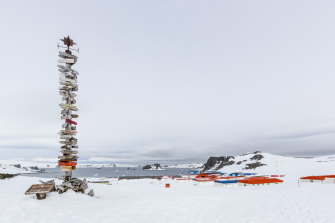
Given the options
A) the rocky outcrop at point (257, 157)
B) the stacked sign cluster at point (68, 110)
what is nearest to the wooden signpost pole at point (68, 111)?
the stacked sign cluster at point (68, 110)

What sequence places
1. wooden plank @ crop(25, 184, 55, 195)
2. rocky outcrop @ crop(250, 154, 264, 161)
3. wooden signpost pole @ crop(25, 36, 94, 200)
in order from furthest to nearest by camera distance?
1. rocky outcrop @ crop(250, 154, 264, 161)
2. wooden signpost pole @ crop(25, 36, 94, 200)
3. wooden plank @ crop(25, 184, 55, 195)

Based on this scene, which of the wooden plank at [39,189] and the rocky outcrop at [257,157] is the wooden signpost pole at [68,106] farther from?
the rocky outcrop at [257,157]

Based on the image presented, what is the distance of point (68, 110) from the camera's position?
19.9m

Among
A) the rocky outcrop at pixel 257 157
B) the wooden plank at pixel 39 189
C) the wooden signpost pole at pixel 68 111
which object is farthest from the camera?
the rocky outcrop at pixel 257 157

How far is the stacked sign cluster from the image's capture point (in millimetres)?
19328

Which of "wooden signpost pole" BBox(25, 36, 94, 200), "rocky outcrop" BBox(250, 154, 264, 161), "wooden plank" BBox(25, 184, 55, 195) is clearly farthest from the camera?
"rocky outcrop" BBox(250, 154, 264, 161)

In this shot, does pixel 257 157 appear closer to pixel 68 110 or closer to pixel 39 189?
pixel 68 110

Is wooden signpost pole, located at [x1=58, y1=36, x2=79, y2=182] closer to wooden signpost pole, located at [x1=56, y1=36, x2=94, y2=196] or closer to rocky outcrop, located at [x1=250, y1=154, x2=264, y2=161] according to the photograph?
wooden signpost pole, located at [x1=56, y1=36, x2=94, y2=196]

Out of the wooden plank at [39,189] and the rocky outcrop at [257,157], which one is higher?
the rocky outcrop at [257,157]

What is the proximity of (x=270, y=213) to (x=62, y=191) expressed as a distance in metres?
13.9

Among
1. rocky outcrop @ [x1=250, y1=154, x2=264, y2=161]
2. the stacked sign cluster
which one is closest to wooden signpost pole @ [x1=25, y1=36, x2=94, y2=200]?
the stacked sign cluster

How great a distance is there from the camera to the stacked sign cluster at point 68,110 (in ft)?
63.4

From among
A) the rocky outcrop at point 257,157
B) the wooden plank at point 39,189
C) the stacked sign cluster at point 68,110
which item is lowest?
the wooden plank at point 39,189

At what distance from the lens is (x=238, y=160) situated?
140m
